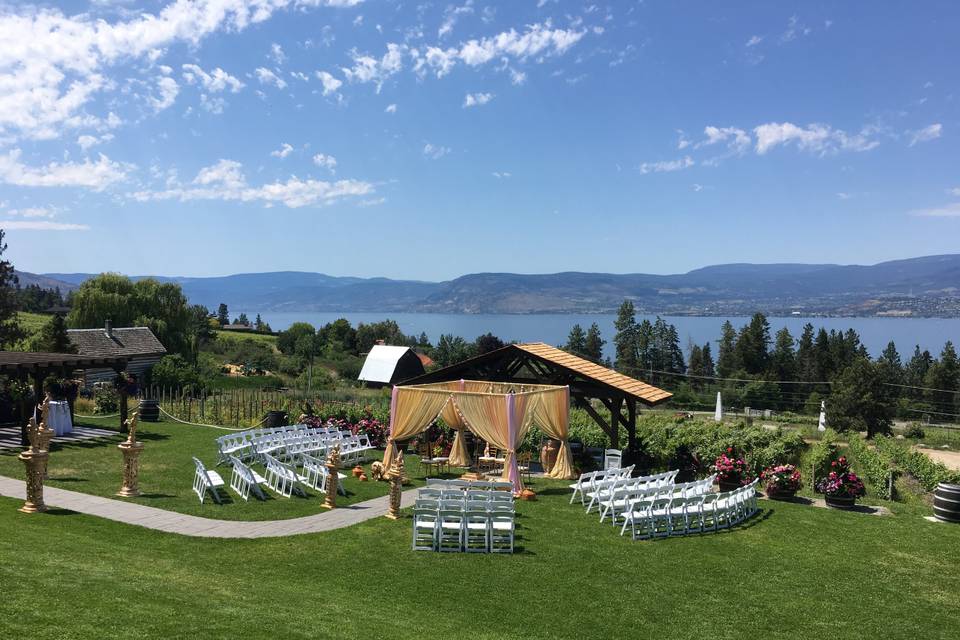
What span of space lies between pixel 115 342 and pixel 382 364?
20584 mm

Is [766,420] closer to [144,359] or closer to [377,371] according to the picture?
[377,371]

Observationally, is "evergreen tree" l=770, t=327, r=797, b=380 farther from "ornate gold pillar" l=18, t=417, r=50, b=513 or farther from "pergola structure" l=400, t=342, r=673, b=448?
"ornate gold pillar" l=18, t=417, r=50, b=513

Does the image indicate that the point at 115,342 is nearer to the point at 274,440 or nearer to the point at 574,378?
the point at 274,440

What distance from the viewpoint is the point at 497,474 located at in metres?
18.2

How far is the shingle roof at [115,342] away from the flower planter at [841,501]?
3013 cm

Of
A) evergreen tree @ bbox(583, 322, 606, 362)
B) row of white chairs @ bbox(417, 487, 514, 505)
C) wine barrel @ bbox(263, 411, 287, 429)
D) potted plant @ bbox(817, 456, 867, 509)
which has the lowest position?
evergreen tree @ bbox(583, 322, 606, 362)

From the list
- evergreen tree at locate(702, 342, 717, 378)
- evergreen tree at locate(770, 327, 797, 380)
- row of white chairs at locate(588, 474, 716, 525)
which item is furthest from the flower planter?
evergreen tree at locate(702, 342, 717, 378)

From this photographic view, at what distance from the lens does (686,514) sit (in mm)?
11938

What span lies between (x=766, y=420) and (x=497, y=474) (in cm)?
3827

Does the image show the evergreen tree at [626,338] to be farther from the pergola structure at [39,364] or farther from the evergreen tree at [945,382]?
the pergola structure at [39,364]

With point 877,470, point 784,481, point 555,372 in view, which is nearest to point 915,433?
point 877,470

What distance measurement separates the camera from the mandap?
15.8m

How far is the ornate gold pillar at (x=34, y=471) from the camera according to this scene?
11.3 m

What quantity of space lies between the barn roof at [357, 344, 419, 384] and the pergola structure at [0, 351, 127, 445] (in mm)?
31800
